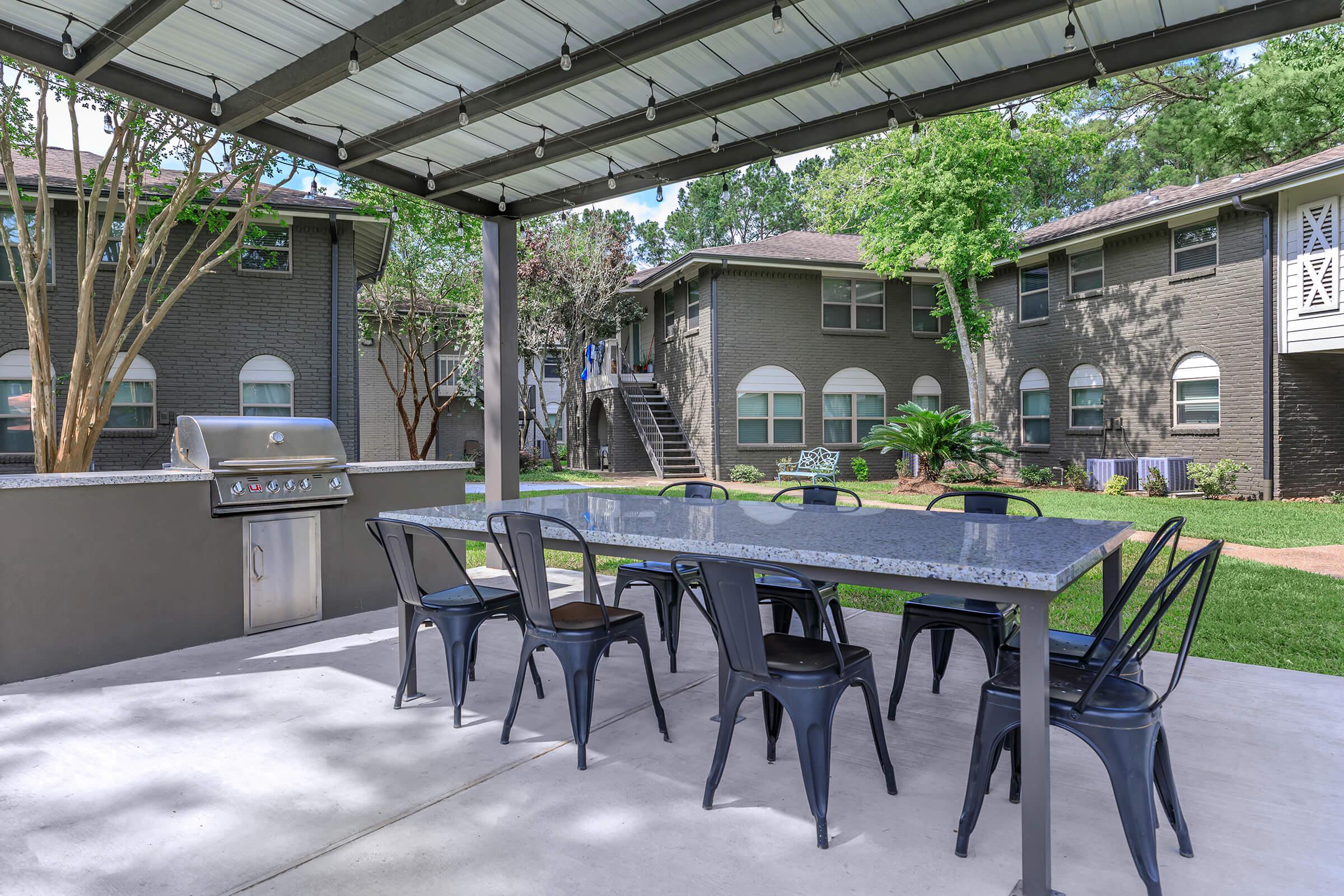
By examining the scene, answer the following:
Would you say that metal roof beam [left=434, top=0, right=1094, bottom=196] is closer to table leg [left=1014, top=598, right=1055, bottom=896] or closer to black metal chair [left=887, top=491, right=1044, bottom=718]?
black metal chair [left=887, top=491, right=1044, bottom=718]

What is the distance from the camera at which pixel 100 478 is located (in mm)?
4492

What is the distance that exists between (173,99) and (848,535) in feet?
15.0

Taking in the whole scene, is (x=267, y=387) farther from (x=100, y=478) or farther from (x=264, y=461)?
(x=100, y=478)

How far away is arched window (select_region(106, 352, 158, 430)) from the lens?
12.5 m

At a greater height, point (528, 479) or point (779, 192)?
point (779, 192)

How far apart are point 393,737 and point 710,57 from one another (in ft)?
12.5

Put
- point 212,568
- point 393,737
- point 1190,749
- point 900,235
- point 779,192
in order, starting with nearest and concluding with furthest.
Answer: point 1190,749 → point 393,737 → point 212,568 → point 900,235 → point 779,192

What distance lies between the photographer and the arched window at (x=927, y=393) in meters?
18.4

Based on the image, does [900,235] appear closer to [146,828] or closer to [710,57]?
[710,57]

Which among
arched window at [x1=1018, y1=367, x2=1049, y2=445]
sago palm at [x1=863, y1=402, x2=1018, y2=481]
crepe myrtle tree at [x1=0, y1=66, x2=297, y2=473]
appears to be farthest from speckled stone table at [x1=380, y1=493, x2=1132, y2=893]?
arched window at [x1=1018, y1=367, x2=1049, y2=445]

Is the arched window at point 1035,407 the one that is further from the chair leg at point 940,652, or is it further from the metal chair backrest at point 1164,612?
the metal chair backrest at point 1164,612

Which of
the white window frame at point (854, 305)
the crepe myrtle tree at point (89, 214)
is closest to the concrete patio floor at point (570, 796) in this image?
the crepe myrtle tree at point (89, 214)

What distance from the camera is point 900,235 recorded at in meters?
15.5

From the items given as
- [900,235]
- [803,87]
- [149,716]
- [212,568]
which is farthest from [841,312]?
[149,716]
